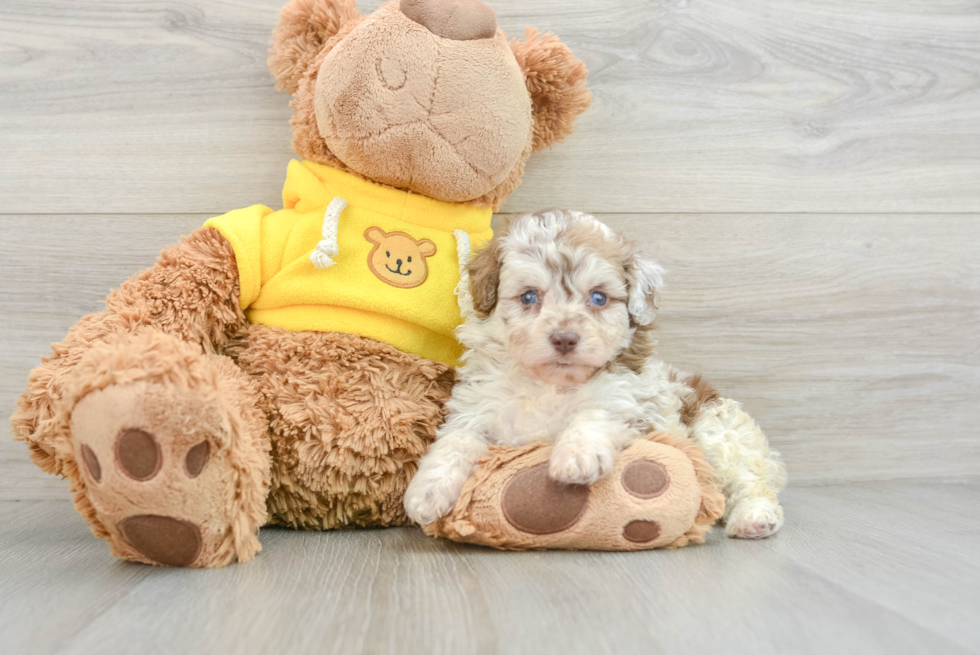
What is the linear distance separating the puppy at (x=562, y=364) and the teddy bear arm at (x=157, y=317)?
43cm

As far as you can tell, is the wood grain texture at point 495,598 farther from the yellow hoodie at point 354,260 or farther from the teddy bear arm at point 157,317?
the yellow hoodie at point 354,260

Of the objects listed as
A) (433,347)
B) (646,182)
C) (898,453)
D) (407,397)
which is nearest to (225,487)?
(407,397)

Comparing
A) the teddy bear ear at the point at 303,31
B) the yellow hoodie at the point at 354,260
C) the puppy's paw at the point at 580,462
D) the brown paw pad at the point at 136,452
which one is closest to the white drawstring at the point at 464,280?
the yellow hoodie at the point at 354,260

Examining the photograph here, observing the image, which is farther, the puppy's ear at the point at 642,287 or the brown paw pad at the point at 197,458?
the puppy's ear at the point at 642,287

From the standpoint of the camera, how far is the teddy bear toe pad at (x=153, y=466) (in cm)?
90

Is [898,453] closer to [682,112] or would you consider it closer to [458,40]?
[682,112]

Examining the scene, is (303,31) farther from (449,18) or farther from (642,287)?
(642,287)

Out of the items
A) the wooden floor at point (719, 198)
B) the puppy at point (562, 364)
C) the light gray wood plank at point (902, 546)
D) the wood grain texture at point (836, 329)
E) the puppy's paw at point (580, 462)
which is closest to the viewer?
the light gray wood plank at point (902, 546)

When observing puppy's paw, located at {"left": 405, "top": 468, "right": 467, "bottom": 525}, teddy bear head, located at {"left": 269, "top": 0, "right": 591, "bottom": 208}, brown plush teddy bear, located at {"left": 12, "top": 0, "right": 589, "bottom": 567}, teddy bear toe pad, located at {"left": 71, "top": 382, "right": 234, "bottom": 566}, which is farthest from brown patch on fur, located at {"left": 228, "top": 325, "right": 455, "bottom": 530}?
teddy bear head, located at {"left": 269, "top": 0, "right": 591, "bottom": 208}

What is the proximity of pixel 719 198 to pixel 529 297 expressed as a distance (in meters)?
0.67

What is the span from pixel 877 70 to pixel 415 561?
4.96ft

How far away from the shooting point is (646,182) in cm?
162

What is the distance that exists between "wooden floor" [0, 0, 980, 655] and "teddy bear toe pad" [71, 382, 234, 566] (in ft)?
0.47

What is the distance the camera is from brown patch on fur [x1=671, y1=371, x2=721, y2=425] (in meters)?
1.37
